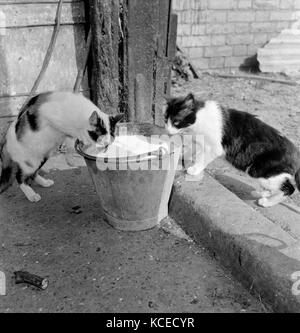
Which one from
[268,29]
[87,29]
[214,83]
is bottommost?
[214,83]

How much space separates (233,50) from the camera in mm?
8469

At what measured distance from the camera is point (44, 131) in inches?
141

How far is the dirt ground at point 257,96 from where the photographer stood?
596cm

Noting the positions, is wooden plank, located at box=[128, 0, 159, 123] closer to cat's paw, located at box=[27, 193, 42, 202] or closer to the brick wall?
cat's paw, located at box=[27, 193, 42, 202]

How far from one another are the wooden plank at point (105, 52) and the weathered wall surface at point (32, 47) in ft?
0.81

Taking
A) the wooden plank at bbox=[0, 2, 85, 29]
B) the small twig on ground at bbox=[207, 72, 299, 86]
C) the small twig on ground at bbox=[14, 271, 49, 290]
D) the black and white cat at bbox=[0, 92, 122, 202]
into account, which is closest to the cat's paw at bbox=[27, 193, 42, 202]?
the black and white cat at bbox=[0, 92, 122, 202]

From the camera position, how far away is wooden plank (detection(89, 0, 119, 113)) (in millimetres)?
4125

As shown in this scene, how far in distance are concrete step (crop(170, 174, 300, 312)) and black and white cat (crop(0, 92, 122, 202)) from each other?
846mm

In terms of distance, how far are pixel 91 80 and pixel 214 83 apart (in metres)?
3.67

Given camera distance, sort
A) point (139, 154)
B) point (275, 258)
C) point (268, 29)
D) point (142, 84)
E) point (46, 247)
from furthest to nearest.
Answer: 1. point (268, 29)
2. point (142, 84)
3. point (46, 247)
4. point (139, 154)
5. point (275, 258)

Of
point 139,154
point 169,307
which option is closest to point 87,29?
point 139,154

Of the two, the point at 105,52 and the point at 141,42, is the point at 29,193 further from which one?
the point at 141,42
